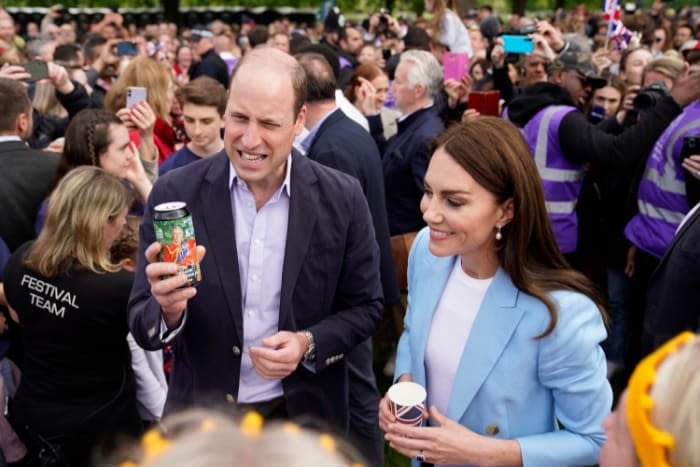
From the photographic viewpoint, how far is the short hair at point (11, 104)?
13.2ft

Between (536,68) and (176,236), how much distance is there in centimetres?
445

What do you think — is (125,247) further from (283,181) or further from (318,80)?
(318,80)

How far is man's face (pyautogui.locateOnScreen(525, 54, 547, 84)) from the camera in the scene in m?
5.59

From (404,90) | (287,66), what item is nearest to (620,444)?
(287,66)

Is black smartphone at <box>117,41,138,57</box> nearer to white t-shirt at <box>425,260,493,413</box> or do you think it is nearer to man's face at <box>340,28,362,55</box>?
man's face at <box>340,28,362,55</box>

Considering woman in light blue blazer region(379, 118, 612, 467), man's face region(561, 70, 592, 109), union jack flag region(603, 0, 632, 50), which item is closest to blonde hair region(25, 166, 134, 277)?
woman in light blue blazer region(379, 118, 612, 467)

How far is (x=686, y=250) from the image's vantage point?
3084mm

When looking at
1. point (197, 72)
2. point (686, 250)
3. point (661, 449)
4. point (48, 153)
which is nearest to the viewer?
point (661, 449)

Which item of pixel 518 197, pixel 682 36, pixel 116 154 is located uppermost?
pixel 518 197

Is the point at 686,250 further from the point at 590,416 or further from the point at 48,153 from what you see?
the point at 48,153

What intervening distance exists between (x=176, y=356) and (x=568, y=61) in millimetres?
4012

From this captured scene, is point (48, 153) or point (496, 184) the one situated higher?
point (496, 184)

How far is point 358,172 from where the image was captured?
4000 mm

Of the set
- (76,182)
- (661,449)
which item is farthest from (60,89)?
(661,449)
